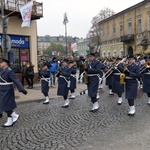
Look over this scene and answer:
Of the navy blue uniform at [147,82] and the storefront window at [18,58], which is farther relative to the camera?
the storefront window at [18,58]

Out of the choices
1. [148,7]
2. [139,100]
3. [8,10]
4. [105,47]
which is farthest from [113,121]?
[105,47]

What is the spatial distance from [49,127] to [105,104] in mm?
3592

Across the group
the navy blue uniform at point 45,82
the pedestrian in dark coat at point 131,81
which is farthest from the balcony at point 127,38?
the pedestrian in dark coat at point 131,81

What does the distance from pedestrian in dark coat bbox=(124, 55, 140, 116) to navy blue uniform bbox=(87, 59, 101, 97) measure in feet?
3.33

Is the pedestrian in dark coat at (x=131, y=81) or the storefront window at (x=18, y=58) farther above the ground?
the storefront window at (x=18, y=58)

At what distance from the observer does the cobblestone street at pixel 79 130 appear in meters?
5.45

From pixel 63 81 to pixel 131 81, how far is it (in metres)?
2.70

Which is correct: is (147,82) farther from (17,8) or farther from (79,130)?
(17,8)

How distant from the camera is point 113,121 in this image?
732 centimetres

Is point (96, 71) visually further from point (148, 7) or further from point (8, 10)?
point (148, 7)

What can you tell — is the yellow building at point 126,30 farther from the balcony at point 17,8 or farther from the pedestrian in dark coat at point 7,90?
the pedestrian in dark coat at point 7,90

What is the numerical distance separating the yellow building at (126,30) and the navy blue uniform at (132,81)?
27.8 m

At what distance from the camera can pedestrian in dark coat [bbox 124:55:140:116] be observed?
8037 mm

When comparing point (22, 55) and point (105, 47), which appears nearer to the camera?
point (22, 55)
